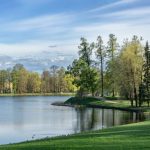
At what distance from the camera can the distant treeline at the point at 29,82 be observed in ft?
561

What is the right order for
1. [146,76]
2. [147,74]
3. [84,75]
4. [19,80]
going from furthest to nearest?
[19,80] → [84,75] → [146,76] → [147,74]

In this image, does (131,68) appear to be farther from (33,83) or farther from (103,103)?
(33,83)

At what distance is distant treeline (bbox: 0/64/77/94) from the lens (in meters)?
171

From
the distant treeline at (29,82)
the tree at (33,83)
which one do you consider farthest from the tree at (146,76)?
the tree at (33,83)

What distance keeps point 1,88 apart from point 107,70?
8711cm

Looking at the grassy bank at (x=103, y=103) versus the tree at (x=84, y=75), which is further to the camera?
the tree at (x=84, y=75)

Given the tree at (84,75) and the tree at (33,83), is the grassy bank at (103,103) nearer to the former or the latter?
the tree at (84,75)

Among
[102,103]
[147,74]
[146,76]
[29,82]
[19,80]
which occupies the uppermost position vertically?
[19,80]

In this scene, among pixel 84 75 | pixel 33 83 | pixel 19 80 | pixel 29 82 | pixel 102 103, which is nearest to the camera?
pixel 102 103

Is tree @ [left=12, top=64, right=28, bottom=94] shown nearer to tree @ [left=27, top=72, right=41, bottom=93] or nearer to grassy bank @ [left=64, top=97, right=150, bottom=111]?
tree @ [left=27, top=72, right=41, bottom=93]

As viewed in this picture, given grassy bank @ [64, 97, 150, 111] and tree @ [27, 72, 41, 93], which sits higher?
tree @ [27, 72, 41, 93]

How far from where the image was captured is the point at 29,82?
173625mm

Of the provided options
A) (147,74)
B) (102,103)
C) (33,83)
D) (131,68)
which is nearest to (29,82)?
(33,83)

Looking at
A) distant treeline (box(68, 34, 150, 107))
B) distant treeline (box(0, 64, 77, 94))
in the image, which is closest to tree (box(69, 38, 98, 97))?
distant treeline (box(68, 34, 150, 107))
